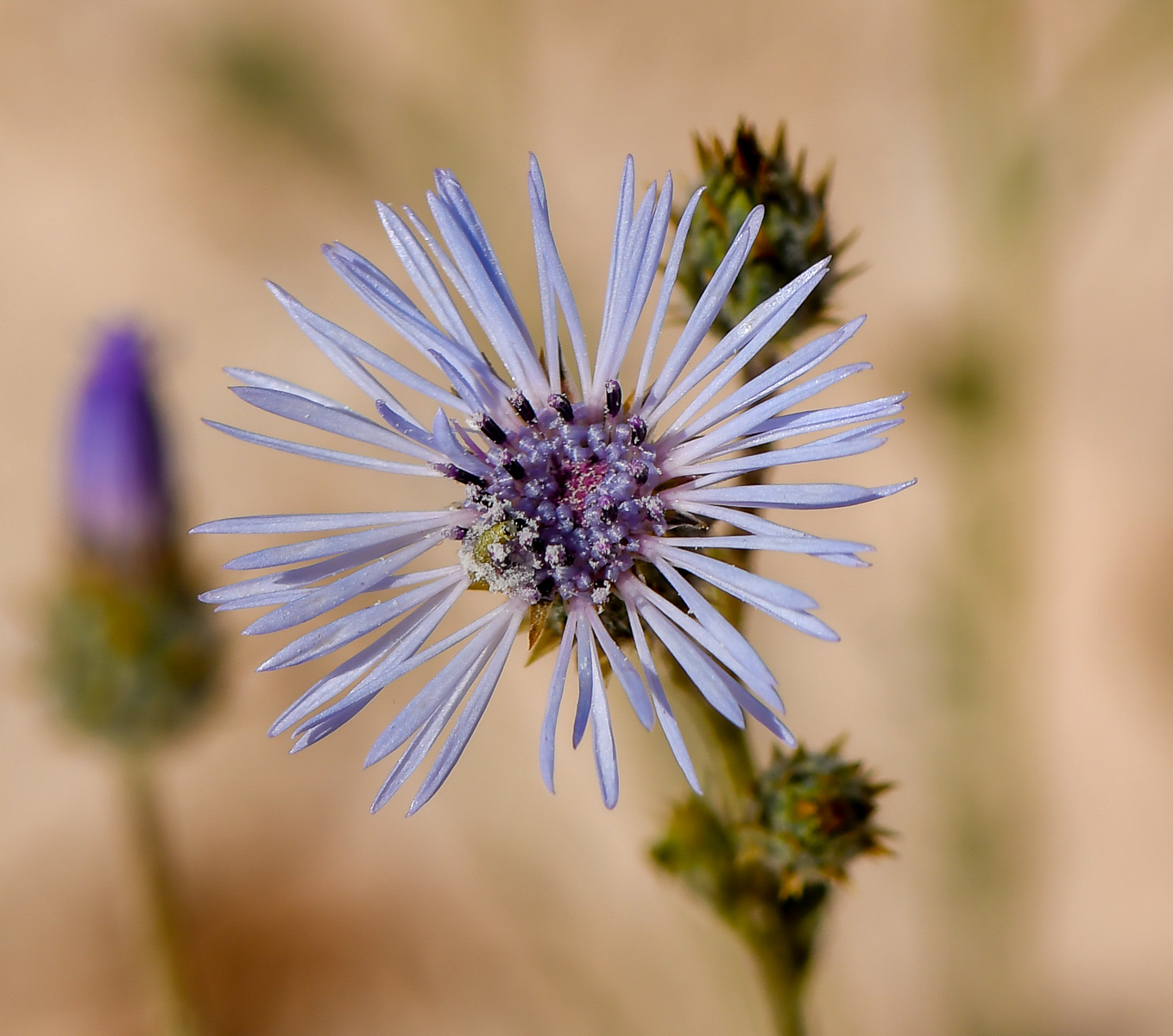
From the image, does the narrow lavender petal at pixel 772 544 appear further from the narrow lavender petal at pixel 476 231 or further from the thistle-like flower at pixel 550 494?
the narrow lavender petal at pixel 476 231

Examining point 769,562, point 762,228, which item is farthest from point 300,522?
point 769,562

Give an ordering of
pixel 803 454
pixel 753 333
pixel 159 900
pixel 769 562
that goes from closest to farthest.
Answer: pixel 803 454 → pixel 753 333 → pixel 159 900 → pixel 769 562

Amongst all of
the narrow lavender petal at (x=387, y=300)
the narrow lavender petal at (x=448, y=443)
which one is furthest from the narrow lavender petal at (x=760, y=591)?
the narrow lavender petal at (x=387, y=300)

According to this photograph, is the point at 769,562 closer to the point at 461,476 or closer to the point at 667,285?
the point at 461,476

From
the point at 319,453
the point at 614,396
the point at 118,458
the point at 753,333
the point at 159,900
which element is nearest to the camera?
the point at 753,333

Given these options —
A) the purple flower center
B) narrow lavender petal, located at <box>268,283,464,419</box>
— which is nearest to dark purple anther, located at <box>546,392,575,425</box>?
the purple flower center

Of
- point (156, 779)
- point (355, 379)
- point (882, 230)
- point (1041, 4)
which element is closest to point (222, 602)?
point (355, 379)
